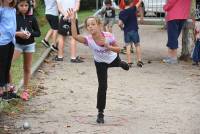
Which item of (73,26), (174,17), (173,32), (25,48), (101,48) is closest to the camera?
(73,26)

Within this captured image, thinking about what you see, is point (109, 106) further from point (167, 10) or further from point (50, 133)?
point (167, 10)

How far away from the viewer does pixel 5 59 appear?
782cm

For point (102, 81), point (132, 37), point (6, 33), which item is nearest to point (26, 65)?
point (6, 33)

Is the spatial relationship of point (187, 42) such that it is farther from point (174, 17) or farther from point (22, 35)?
point (22, 35)

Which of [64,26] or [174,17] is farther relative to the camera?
[174,17]

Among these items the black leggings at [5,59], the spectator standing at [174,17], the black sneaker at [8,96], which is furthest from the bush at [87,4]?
the black leggings at [5,59]

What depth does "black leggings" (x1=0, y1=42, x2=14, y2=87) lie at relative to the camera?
7.77 m

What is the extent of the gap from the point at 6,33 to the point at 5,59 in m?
0.38

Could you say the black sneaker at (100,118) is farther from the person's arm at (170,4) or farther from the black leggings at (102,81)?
the person's arm at (170,4)

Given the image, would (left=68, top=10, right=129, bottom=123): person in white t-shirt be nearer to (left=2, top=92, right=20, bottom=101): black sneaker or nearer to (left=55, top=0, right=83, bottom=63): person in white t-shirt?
(left=2, top=92, right=20, bottom=101): black sneaker

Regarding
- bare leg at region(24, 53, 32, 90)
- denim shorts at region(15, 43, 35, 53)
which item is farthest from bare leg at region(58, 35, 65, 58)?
denim shorts at region(15, 43, 35, 53)

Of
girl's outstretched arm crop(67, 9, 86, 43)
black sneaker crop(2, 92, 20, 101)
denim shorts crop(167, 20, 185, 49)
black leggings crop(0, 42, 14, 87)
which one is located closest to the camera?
girl's outstretched arm crop(67, 9, 86, 43)

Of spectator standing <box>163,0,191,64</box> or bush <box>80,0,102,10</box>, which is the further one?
bush <box>80,0,102,10</box>

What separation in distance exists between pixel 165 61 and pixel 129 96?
416cm
